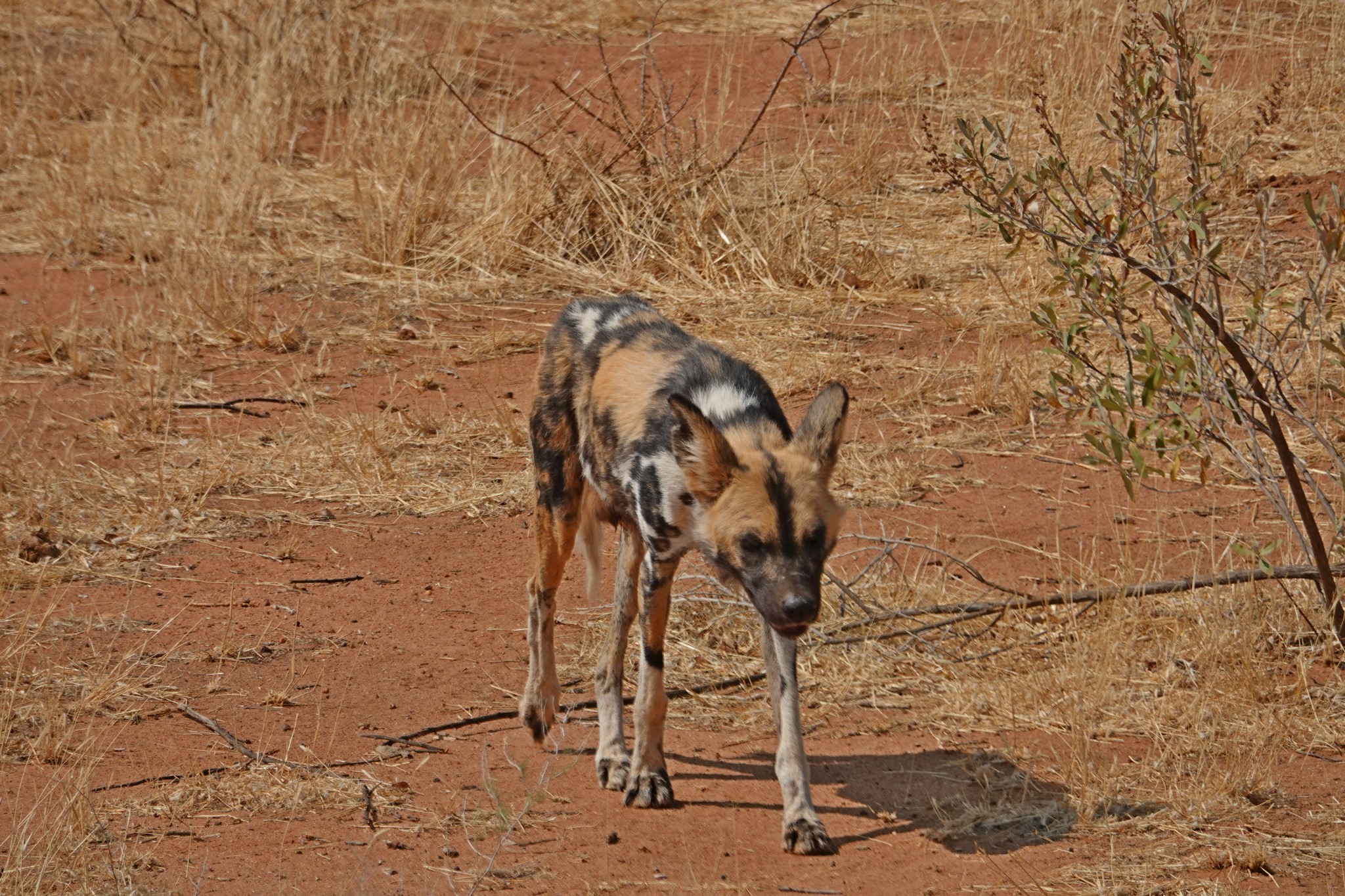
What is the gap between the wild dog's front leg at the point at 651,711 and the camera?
424 cm

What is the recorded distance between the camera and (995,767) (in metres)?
4.30

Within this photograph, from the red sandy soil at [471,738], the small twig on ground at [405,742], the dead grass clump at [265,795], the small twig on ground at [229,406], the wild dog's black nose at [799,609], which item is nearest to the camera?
the wild dog's black nose at [799,609]

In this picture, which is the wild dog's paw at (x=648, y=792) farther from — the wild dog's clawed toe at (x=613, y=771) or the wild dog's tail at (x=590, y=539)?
the wild dog's tail at (x=590, y=539)

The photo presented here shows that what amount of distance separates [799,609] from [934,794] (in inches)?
35.2

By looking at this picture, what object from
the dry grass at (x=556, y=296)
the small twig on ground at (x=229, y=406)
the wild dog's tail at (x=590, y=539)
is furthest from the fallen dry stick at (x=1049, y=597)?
the small twig on ground at (x=229, y=406)

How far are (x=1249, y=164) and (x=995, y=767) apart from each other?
624 centimetres

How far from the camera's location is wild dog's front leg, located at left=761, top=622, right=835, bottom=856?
3.94 meters

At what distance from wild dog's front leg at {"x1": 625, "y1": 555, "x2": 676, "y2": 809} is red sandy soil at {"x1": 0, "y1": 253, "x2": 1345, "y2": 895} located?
0.21 ft

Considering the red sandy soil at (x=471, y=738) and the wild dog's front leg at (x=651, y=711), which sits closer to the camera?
the red sandy soil at (x=471, y=738)

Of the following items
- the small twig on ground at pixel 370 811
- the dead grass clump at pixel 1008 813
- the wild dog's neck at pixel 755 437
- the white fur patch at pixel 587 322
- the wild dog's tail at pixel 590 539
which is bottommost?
the small twig on ground at pixel 370 811

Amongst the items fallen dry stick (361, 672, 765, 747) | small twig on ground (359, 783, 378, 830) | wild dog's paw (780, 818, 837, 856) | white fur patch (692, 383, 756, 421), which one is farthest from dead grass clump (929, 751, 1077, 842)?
small twig on ground (359, 783, 378, 830)

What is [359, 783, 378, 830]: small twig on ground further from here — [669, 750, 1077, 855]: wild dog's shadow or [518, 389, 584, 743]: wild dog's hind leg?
[669, 750, 1077, 855]: wild dog's shadow

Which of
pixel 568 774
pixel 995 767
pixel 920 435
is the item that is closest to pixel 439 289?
pixel 920 435

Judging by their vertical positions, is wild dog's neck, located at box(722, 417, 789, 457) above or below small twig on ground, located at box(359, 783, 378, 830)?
above
